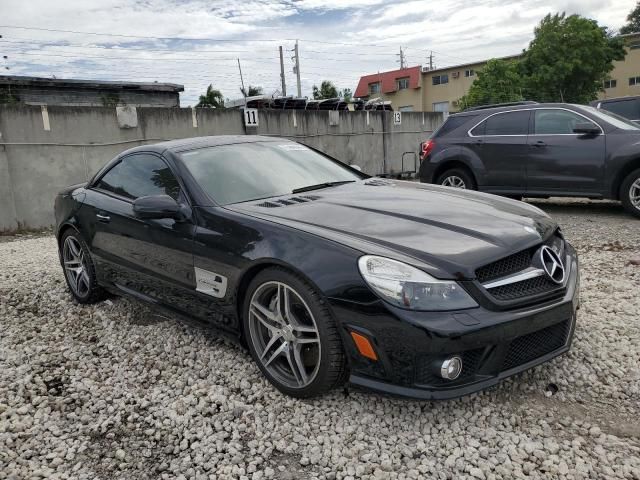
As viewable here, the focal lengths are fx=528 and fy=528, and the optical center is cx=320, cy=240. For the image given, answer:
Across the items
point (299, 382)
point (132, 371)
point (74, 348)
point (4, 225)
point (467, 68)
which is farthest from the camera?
point (467, 68)

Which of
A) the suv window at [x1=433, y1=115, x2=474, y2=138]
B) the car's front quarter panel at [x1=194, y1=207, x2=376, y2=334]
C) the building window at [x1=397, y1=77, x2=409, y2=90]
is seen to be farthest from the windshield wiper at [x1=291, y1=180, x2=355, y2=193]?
the building window at [x1=397, y1=77, x2=409, y2=90]

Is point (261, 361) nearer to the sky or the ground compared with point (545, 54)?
nearer to the ground

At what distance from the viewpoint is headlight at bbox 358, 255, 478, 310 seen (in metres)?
2.30

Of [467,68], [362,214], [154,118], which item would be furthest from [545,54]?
[362,214]

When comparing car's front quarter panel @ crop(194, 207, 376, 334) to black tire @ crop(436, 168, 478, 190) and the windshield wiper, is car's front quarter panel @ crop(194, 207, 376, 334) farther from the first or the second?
black tire @ crop(436, 168, 478, 190)

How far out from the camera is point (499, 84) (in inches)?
1503

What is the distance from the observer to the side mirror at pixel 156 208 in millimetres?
3176

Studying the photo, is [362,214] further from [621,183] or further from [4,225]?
[4,225]

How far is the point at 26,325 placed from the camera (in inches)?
164

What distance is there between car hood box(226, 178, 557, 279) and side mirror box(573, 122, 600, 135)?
423cm

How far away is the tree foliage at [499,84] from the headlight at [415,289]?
3814 centimetres

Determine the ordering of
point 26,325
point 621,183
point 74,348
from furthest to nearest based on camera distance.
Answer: point 621,183 < point 26,325 < point 74,348

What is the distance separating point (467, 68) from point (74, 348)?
52.4 meters

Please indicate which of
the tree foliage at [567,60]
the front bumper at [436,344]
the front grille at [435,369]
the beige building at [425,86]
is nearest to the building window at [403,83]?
the beige building at [425,86]
